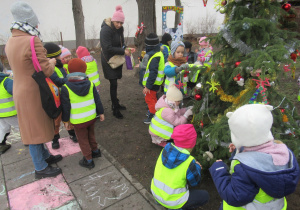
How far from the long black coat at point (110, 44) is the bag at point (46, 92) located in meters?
1.88

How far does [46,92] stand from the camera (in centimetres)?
265

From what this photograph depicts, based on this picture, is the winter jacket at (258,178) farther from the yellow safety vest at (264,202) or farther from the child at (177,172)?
the child at (177,172)

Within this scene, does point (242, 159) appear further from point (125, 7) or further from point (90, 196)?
point (125, 7)

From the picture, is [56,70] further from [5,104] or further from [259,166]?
[259,166]

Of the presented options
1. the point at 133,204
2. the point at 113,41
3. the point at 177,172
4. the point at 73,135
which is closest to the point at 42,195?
the point at 133,204

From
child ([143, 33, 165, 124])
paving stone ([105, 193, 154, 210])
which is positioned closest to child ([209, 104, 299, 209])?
paving stone ([105, 193, 154, 210])

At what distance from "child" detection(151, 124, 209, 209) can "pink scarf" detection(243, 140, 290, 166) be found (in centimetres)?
69

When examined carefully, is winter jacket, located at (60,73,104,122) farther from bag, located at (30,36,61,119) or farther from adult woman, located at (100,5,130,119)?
adult woman, located at (100,5,130,119)

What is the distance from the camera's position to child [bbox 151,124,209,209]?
2.11 metres

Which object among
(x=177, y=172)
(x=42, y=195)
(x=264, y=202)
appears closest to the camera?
(x=264, y=202)

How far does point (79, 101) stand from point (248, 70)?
84.1 inches

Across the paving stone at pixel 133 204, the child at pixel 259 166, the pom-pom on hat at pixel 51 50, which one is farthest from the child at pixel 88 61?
the child at pixel 259 166

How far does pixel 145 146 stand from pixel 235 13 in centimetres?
251

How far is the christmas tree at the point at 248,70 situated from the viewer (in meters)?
2.26
